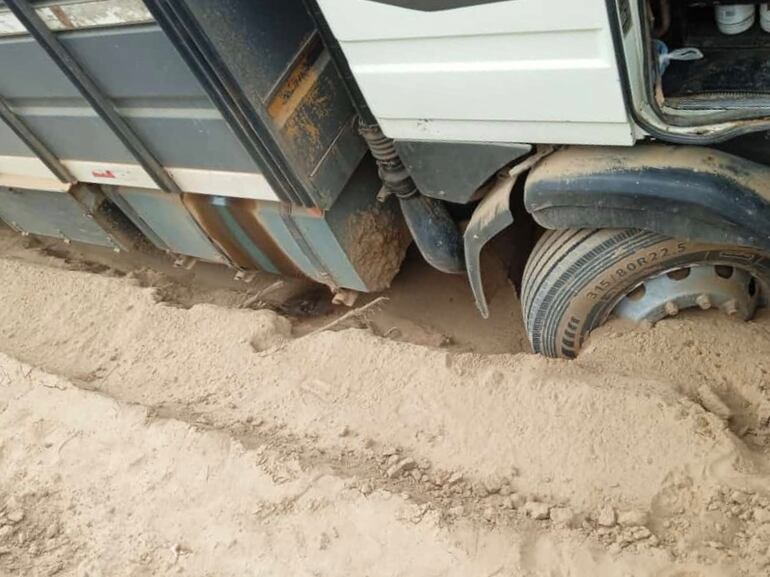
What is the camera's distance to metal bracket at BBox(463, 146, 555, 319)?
221 cm

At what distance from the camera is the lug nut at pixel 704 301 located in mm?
2373

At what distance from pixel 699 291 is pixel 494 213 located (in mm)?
740

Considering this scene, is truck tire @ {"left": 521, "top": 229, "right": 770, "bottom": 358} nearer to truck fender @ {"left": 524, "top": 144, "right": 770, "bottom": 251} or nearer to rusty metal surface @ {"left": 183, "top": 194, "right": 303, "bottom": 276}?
truck fender @ {"left": 524, "top": 144, "right": 770, "bottom": 251}

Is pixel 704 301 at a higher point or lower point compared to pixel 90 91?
lower

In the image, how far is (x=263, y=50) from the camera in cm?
230

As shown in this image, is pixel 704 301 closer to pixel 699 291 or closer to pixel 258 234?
pixel 699 291

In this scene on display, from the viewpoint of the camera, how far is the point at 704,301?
93.7 inches

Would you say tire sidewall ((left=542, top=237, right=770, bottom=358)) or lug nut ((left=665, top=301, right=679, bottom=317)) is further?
lug nut ((left=665, top=301, right=679, bottom=317))

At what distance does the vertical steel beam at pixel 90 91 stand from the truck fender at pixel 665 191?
1591 millimetres

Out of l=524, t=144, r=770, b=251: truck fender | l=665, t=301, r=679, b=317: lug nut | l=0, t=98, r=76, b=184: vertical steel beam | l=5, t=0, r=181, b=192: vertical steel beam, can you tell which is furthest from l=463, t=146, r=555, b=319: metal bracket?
l=0, t=98, r=76, b=184: vertical steel beam

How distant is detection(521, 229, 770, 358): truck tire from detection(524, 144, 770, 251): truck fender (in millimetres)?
135

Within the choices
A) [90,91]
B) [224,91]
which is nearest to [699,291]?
[224,91]

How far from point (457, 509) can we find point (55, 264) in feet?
11.3

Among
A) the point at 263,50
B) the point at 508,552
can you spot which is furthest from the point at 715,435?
the point at 263,50
